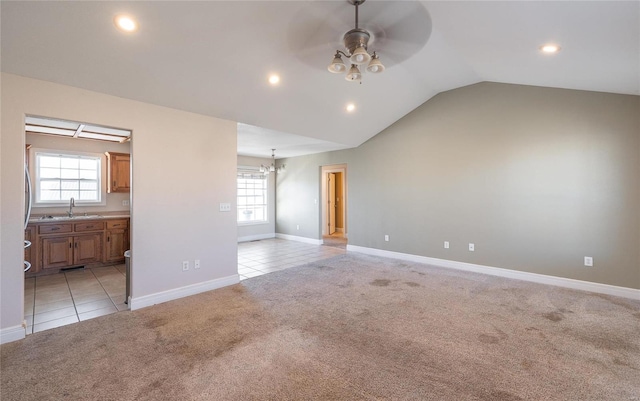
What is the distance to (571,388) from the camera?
76.7 inches

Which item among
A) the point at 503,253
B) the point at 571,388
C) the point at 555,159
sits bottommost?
the point at 571,388

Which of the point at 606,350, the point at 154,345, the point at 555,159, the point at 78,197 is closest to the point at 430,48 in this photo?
the point at 555,159

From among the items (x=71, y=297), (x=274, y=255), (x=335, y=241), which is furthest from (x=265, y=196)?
(x=71, y=297)

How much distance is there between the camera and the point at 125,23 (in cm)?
230

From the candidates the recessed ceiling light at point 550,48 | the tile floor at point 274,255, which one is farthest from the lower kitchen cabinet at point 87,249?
the recessed ceiling light at point 550,48

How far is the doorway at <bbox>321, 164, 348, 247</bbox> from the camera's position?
785 cm

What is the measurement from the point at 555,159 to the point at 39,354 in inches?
255

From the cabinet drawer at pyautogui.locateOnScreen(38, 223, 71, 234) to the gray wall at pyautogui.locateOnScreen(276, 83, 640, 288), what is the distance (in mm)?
5627

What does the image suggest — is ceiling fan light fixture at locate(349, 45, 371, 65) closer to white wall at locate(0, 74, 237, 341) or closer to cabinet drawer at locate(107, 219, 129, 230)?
white wall at locate(0, 74, 237, 341)

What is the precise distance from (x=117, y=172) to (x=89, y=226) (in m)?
1.16

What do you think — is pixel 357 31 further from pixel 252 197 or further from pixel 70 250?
pixel 252 197

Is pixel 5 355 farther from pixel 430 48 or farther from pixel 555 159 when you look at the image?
pixel 555 159

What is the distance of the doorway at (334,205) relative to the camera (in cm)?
785

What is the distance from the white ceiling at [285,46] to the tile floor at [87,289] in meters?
2.53
